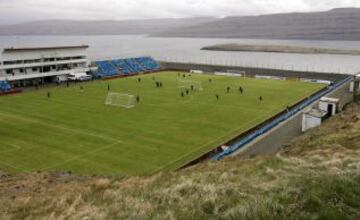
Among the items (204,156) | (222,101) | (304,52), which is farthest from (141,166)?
(304,52)

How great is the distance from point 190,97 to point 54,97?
52.5ft

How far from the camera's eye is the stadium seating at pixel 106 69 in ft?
223

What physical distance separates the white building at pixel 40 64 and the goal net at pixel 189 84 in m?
17.3

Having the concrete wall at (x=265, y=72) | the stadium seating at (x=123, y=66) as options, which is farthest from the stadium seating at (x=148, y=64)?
the stadium seating at (x=123, y=66)

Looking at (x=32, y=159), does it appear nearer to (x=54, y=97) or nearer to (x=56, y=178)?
(x=56, y=178)

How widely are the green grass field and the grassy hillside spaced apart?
7539mm

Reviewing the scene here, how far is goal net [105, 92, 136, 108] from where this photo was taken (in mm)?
42812

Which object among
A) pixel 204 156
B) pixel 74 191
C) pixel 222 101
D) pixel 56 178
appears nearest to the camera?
pixel 74 191

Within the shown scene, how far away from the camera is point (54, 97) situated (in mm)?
48625

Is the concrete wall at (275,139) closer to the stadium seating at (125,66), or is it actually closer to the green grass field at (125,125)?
the green grass field at (125,125)

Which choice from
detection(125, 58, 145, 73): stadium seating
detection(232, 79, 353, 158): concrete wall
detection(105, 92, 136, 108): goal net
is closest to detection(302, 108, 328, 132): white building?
detection(232, 79, 353, 158): concrete wall

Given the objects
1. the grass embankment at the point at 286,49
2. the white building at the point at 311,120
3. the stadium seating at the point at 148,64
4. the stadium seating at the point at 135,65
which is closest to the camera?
the white building at the point at 311,120

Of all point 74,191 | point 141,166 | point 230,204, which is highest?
point 230,204

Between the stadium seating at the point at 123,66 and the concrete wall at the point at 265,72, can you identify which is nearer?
the concrete wall at the point at 265,72
